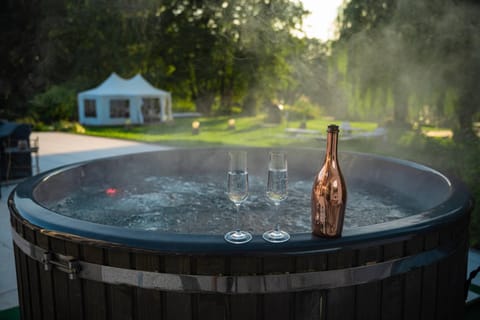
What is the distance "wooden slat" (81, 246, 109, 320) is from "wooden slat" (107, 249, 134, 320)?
0.03 metres

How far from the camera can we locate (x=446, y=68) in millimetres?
6867

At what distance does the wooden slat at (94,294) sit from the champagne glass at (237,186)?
21.9 inches

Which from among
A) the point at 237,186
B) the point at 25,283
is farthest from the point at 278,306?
the point at 25,283

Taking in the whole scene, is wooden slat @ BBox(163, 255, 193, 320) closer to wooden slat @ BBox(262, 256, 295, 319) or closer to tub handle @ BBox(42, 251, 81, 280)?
wooden slat @ BBox(262, 256, 295, 319)

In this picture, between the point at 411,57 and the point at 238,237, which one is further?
the point at 411,57

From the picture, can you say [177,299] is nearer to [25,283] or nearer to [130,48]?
[25,283]

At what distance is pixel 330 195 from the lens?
166cm

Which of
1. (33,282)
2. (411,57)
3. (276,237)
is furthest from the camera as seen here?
(411,57)

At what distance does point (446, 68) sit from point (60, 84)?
74.4 feet

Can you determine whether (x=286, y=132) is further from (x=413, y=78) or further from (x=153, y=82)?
(x=153, y=82)

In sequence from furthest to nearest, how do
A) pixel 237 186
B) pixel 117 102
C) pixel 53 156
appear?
1. pixel 117 102
2. pixel 53 156
3. pixel 237 186

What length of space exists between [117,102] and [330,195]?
20.5 metres

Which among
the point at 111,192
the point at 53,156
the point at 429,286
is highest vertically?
the point at 429,286

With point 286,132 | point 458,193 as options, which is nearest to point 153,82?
point 286,132
